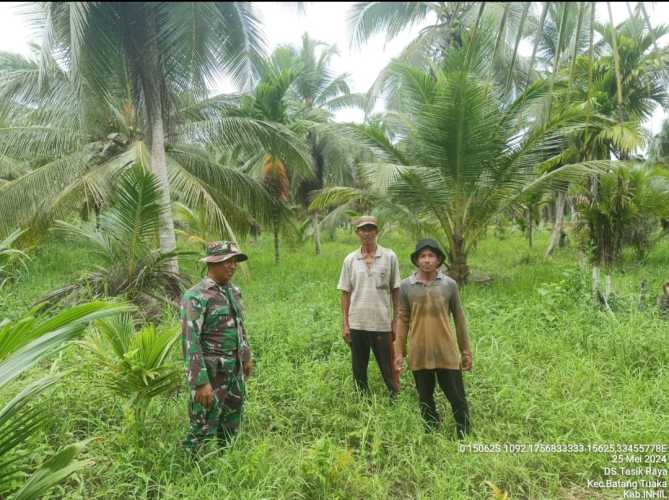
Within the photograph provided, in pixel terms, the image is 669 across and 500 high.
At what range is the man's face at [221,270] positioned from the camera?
8.95 ft

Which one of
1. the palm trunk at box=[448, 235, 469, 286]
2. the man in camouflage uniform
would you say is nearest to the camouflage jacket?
the man in camouflage uniform

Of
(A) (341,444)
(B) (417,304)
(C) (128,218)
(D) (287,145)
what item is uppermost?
(D) (287,145)

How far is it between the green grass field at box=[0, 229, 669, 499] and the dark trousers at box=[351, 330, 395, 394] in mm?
206

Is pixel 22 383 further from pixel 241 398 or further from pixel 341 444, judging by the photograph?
pixel 341 444

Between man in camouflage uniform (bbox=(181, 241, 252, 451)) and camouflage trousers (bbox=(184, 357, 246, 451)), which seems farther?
camouflage trousers (bbox=(184, 357, 246, 451))

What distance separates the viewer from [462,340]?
3.00 m

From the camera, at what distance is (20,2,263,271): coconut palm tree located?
11.5 feet

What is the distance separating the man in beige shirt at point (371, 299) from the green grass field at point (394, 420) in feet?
1.22

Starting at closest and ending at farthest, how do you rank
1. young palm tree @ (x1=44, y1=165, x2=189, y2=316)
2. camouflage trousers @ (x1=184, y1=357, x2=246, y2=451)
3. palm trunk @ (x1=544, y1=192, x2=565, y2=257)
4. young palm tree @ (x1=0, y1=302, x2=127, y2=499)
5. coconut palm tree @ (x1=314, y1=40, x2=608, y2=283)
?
young palm tree @ (x1=0, y1=302, x2=127, y2=499), camouflage trousers @ (x1=184, y1=357, x2=246, y2=451), young palm tree @ (x1=44, y1=165, x2=189, y2=316), coconut palm tree @ (x1=314, y1=40, x2=608, y2=283), palm trunk @ (x1=544, y1=192, x2=565, y2=257)

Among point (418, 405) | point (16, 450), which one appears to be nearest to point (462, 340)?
point (418, 405)

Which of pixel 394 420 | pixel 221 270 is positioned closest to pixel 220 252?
pixel 221 270

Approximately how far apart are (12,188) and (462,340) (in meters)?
7.26

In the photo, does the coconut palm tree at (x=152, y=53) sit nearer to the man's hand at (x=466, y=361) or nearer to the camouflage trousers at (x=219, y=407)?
the camouflage trousers at (x=219, y=407)

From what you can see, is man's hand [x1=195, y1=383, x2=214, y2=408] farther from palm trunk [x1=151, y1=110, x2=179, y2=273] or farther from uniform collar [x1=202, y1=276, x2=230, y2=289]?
palm trunk [x1=151, y1=110, x2=179, y2=273]
